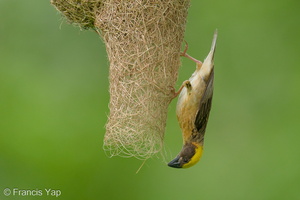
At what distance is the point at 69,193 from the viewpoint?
5590mm

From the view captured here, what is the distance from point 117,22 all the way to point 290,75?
10.2ft

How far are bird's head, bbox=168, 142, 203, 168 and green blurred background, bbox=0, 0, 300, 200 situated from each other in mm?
1409

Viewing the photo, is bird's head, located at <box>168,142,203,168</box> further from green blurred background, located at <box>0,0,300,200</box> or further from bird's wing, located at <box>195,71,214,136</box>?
green blurred background, located at <box>0,0,300,200</box>

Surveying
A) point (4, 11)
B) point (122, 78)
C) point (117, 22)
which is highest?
point (4, 11)

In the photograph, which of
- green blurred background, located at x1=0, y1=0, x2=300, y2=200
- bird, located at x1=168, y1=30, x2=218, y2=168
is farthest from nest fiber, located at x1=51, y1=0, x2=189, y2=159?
green blurred background, located at x1=0, y1=0, x2=300, y2=200

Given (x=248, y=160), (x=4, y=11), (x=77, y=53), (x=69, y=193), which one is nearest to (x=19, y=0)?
(x=4, y=11)

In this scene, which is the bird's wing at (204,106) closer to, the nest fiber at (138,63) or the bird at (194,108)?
the bird at (194,108)

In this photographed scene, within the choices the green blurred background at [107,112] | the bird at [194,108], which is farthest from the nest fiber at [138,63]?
the green blurred background at [107,112]

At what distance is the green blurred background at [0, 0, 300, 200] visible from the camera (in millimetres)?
5715

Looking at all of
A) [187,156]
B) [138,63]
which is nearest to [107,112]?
[187,156]

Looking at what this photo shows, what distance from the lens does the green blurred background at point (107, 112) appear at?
225 inches

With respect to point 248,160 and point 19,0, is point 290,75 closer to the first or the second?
point 248,160

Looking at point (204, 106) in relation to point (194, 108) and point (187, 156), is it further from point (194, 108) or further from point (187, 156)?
point (187, 156)

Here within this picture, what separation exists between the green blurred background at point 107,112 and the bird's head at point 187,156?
4.62ft
